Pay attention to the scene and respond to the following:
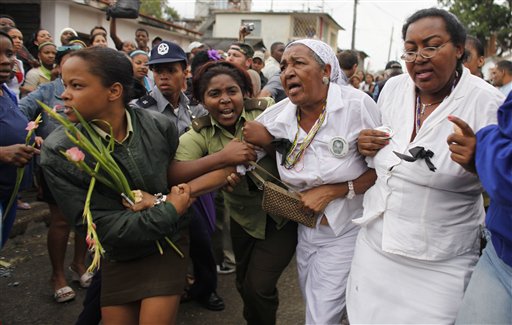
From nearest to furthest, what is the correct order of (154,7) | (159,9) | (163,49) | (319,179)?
(319,179) → (163,49) → (154,7) → (159,9)

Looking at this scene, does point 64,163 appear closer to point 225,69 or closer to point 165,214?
point 165,214

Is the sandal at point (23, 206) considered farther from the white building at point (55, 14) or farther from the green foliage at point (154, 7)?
the green foliage at point (154, 7)

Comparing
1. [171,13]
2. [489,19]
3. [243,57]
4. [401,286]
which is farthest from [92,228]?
[171,13]

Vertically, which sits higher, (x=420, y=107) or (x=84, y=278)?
(x=420, y=107)

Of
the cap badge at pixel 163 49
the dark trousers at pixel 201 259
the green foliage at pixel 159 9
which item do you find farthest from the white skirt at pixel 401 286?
the green foliage at pixel 159 9

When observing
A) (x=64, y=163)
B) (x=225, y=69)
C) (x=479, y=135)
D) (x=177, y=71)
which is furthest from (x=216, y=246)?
(x=479, y=135)

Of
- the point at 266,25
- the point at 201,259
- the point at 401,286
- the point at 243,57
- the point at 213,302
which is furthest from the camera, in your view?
the point at 266,25

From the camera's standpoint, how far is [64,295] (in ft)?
12.5

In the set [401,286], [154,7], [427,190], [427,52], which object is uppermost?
[154,7]

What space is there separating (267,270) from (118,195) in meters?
1.14

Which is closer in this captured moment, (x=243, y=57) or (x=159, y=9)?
(x=243, y=57)

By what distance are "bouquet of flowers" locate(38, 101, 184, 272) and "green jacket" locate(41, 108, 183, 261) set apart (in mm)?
56

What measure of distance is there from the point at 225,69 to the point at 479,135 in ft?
5.43

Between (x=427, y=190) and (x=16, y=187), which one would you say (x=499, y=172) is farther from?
(x=16, y=187)
